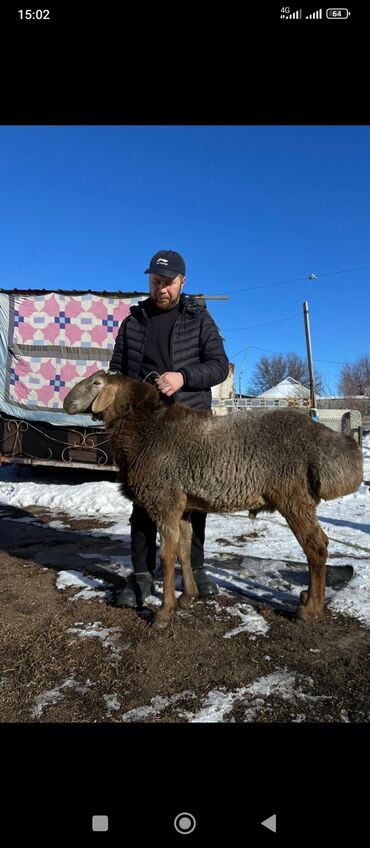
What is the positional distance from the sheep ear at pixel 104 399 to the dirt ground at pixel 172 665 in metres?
1.67

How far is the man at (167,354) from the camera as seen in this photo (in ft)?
11.9

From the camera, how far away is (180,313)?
3.82 m

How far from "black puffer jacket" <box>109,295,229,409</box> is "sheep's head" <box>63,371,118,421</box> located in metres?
0.48

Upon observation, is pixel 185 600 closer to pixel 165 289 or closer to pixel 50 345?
pixel 165 289

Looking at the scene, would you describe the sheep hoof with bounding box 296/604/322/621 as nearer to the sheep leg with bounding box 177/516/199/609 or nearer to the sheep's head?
the sheep leg with bounding box 177/516/199/609
